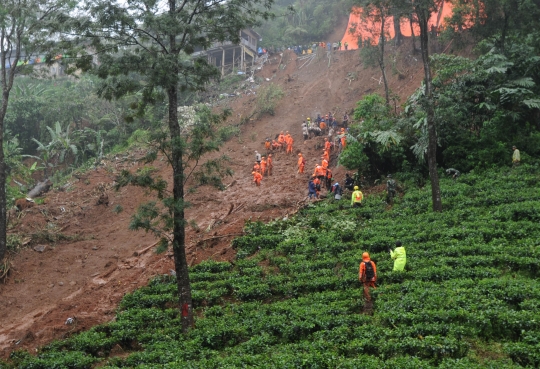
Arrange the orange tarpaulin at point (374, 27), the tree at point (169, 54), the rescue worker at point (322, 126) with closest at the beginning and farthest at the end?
the tree at point (169, 54) < the rescue worker at point (322, 126) < the orange tarpaulin at point (374, 27)

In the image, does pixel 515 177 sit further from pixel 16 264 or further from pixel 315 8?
pixel 315 8

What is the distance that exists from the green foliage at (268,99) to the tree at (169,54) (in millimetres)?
24189

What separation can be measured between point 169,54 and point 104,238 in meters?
11.6

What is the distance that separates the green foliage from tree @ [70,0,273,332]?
952 inches

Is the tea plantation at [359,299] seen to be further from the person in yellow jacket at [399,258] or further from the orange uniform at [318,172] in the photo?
the orange uniform at [318,172]

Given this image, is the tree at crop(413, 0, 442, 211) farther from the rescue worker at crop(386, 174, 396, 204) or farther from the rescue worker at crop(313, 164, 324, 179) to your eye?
the rescue worker at crop(313, 164, 324, 179)

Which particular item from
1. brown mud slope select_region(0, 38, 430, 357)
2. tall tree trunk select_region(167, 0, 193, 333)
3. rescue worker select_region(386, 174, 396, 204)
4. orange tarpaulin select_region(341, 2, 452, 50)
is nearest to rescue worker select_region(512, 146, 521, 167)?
rescue worker select_region(386, 174, 396, 204)

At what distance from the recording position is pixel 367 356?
30.2 feet

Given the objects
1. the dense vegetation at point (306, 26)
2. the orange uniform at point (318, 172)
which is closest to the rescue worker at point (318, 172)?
the orange uniform at point (318, 172)

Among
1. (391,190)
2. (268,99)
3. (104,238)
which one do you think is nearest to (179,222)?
(391,190)

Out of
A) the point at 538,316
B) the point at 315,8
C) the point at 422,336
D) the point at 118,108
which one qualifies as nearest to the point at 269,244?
the point at 422,336

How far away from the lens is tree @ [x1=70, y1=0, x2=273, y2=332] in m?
11.7

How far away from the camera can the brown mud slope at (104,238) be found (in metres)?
14.7

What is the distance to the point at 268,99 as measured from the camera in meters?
37.8
